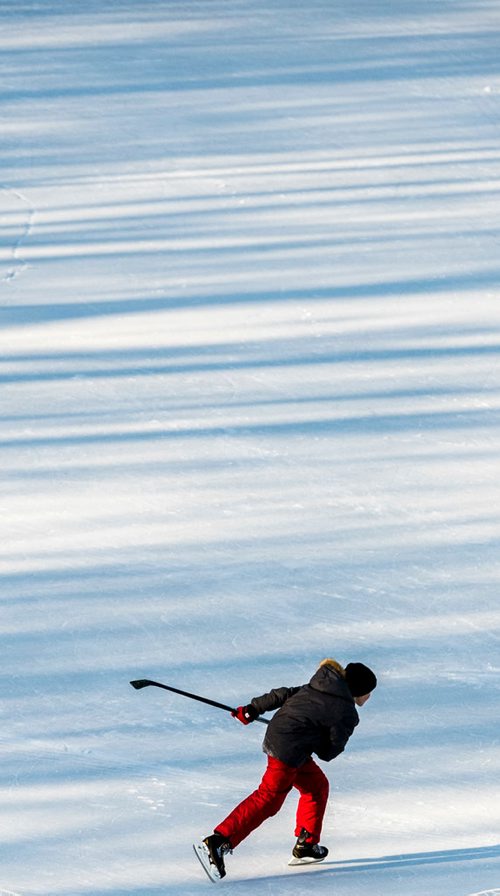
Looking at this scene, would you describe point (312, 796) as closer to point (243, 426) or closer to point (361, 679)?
point (361, 679)

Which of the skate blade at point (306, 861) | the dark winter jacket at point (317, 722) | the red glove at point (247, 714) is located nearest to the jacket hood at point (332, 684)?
the dark winter jacket at point (317, 722)

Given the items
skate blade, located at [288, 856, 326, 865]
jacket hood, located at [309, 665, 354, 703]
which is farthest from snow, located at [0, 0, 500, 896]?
jacket hood, located at [309, 665, 354, 703]

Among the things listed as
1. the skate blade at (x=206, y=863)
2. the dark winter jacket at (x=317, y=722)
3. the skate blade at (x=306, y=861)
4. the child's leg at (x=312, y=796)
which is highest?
the dark winter jacket at (x=317, y=722)

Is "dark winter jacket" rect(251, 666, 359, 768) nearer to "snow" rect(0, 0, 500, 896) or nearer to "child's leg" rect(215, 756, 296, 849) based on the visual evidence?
"child's leg" rect(215, 756, 296, 849)

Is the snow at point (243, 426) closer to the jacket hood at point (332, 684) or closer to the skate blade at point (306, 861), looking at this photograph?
the skate blade at point (306, 861)

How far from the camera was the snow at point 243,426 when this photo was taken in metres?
5.43

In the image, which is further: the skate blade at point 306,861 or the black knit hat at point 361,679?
the skate blade at point 306,861

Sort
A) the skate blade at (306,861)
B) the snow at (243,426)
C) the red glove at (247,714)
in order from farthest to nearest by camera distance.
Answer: the snow at (243,426) → the skate blade at (306,861) → the red glove at (247,714)

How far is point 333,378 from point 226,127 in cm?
325

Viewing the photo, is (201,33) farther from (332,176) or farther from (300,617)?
(300,617)

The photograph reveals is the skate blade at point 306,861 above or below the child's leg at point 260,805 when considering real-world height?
below

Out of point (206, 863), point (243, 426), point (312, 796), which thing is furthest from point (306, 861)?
point (243, 426)

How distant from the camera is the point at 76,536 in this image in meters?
6.94

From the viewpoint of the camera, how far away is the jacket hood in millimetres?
4914
